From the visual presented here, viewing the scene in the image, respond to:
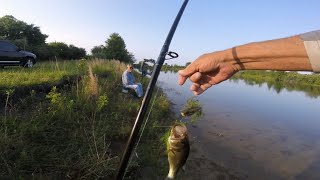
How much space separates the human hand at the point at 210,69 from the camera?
7.36ft

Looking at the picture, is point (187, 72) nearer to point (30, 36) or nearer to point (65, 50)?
point (65, 50)

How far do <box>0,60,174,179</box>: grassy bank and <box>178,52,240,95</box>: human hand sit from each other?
12.4 ft

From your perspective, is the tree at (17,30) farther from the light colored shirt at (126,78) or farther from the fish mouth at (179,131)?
the fish mouth at (179,131)

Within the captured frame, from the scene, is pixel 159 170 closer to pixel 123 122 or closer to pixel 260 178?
pixel 123 122

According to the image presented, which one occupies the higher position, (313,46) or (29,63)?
(313,46)

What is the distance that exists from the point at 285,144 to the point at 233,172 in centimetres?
535

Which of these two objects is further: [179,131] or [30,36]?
[30,36]

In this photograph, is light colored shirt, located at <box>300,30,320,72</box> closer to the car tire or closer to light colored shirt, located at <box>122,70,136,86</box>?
light colored shirt, located at <box>122,70,136,86</box>

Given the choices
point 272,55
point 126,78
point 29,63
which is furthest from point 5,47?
point 272,55

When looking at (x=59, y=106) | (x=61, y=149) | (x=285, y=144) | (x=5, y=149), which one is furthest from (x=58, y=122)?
(x=285, y=144)

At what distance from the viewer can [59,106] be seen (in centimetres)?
780

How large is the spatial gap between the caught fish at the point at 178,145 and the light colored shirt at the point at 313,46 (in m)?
0.78

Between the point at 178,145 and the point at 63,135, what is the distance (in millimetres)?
5711

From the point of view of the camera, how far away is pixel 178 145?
187 cm
